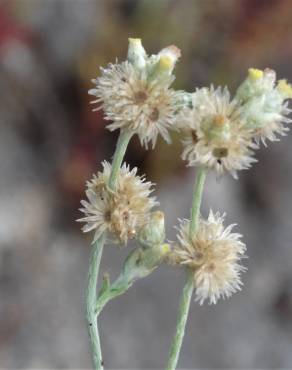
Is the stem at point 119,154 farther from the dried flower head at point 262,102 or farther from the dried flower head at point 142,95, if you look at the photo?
the dried flower head at point 262,102

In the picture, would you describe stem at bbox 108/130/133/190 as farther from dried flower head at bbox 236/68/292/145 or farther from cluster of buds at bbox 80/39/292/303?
dried flower head at bbox 236/68/292/145

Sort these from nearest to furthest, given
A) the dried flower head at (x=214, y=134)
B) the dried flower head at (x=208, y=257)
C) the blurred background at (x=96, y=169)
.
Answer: the dried flower head at (x=214, y=134) → the dried flower head at (x=208, y=257) → the blurred background at (x=96, y=169)

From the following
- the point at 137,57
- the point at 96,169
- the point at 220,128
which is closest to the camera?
the point at 220,128

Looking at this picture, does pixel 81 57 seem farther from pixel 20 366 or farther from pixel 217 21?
pixel 20 366

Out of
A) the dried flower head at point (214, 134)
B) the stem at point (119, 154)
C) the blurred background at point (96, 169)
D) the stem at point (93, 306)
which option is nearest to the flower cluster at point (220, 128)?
the dried flower head at point (214, 134)

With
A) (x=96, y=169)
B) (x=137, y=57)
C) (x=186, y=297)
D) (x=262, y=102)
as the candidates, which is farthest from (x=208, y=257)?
(x=96, y=169)

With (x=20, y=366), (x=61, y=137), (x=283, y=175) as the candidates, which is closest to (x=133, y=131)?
(x=20, y=366)

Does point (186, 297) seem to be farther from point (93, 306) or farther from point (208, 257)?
point (93, 306)
